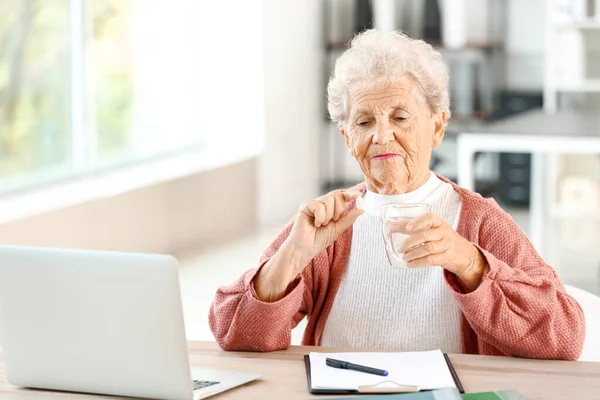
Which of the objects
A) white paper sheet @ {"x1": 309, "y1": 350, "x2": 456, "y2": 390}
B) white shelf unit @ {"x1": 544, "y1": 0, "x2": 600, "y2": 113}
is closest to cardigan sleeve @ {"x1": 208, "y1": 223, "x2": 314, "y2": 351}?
Result: white paper sheet @ {"x1": 309, "y1": 350, "x2": 456, "y2": 390}

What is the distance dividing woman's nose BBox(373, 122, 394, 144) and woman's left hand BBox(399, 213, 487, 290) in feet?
1.10

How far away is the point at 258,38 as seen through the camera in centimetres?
692

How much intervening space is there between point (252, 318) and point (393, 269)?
33 centimetres

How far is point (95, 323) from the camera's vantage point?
4.81ft

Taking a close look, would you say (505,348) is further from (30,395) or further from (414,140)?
(30,395)

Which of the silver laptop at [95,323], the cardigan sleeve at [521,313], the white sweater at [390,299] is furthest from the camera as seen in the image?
the white sweater at [390,299]

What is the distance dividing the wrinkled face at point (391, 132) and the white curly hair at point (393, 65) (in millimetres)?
16

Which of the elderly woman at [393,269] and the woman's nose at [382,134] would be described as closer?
the elderly woman at [393,269]

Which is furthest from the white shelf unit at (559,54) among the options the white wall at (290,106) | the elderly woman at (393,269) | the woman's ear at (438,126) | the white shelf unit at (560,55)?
the elderly woman at (393,269)

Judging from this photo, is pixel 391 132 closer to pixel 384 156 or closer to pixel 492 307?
pixel 384 156

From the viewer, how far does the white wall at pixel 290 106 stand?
7.16 m

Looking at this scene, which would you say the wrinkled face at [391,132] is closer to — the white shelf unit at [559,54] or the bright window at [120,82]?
the bright window at [120,82]

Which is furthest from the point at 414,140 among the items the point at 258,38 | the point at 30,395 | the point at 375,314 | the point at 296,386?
the point at 258,38

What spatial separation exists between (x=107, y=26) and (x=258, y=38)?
1.34 metres
